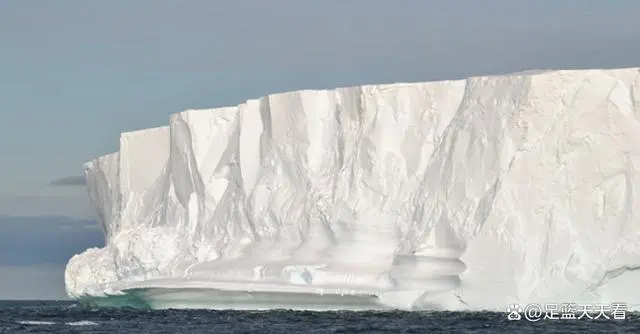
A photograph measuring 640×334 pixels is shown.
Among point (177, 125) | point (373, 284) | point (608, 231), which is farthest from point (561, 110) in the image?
point (177, 125)

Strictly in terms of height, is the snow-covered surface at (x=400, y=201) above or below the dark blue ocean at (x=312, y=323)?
above

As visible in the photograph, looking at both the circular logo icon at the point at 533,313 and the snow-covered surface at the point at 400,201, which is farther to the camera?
the circular logo icon at the point at 533,313

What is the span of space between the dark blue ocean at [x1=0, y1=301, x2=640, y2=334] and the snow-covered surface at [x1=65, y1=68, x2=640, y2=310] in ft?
1.45

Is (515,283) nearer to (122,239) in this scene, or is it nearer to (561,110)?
(561,110)

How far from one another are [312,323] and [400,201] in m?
3.42

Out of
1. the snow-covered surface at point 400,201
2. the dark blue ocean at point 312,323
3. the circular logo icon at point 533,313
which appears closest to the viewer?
the dark blue ocean at point 312,323

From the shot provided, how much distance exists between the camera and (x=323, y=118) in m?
29.8

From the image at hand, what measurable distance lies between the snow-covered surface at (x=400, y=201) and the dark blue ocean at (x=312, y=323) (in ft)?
1.45

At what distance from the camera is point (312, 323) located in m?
25.9

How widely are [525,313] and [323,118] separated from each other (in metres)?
6.33

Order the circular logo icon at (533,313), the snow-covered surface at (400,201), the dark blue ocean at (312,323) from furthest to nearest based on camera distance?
the circular logo icon at (533,313), the snow-covered surface at (400,201), the dark blue ocean at (312,323)

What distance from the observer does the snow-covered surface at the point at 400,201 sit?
2545 cm

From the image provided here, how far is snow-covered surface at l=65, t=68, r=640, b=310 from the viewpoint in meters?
25.5

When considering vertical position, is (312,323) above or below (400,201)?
below
